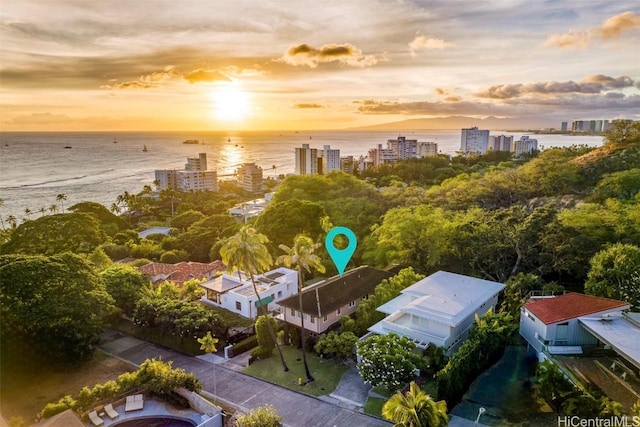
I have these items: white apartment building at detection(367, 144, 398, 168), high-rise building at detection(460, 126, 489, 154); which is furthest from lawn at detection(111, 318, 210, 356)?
high-rise building at detection(460, 126, 489, 154)

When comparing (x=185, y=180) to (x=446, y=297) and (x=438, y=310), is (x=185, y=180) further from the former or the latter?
(x=438, y=310)

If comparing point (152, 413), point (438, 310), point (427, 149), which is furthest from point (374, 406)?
point (427, 149)

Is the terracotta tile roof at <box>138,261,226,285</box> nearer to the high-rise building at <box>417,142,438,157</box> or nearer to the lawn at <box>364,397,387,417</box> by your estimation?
the lawn at <box>364,397,387,417</box>

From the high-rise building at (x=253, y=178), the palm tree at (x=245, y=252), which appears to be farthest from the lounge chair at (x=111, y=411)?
the high-rise building at (x=253, y=178)

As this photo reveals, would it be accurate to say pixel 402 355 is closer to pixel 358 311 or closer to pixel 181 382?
pixel 358 311

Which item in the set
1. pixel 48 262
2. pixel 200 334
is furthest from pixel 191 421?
pixel 48 262

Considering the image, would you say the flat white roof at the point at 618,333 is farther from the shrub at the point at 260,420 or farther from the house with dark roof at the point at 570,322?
the shrub at the point at 260,420

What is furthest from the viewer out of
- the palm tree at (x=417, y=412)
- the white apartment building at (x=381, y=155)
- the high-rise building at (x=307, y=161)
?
the white apartment building at (x=381, y=155)
